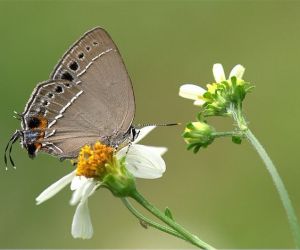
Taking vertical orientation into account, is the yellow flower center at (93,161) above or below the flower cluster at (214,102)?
below

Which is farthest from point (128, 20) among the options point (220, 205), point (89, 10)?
point (220, 205)

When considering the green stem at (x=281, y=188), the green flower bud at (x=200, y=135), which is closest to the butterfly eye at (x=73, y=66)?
the green flower bud at (x=200, y=135)

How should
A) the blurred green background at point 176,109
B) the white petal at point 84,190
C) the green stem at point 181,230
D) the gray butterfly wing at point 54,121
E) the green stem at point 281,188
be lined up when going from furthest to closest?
the blurred green background at point 176,109, the gray butterfly wing at point 54,121, the white petal at point 84,190, the green stem at point 181,230, the green stem at point 281,188

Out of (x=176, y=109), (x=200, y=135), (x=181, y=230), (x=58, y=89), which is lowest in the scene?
(x=181, y=230)

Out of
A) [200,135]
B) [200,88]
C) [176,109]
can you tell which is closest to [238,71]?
[200,88]

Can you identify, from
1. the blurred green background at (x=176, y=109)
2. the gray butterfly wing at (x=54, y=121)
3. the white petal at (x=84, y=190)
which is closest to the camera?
the white petal at (x=84, y=190)

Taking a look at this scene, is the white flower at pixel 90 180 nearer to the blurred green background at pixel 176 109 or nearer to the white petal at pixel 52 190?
the white petal at pixel 52 190

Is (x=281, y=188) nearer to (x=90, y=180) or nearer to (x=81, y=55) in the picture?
(x=90, y=180)

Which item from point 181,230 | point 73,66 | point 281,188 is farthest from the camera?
point 73,66
